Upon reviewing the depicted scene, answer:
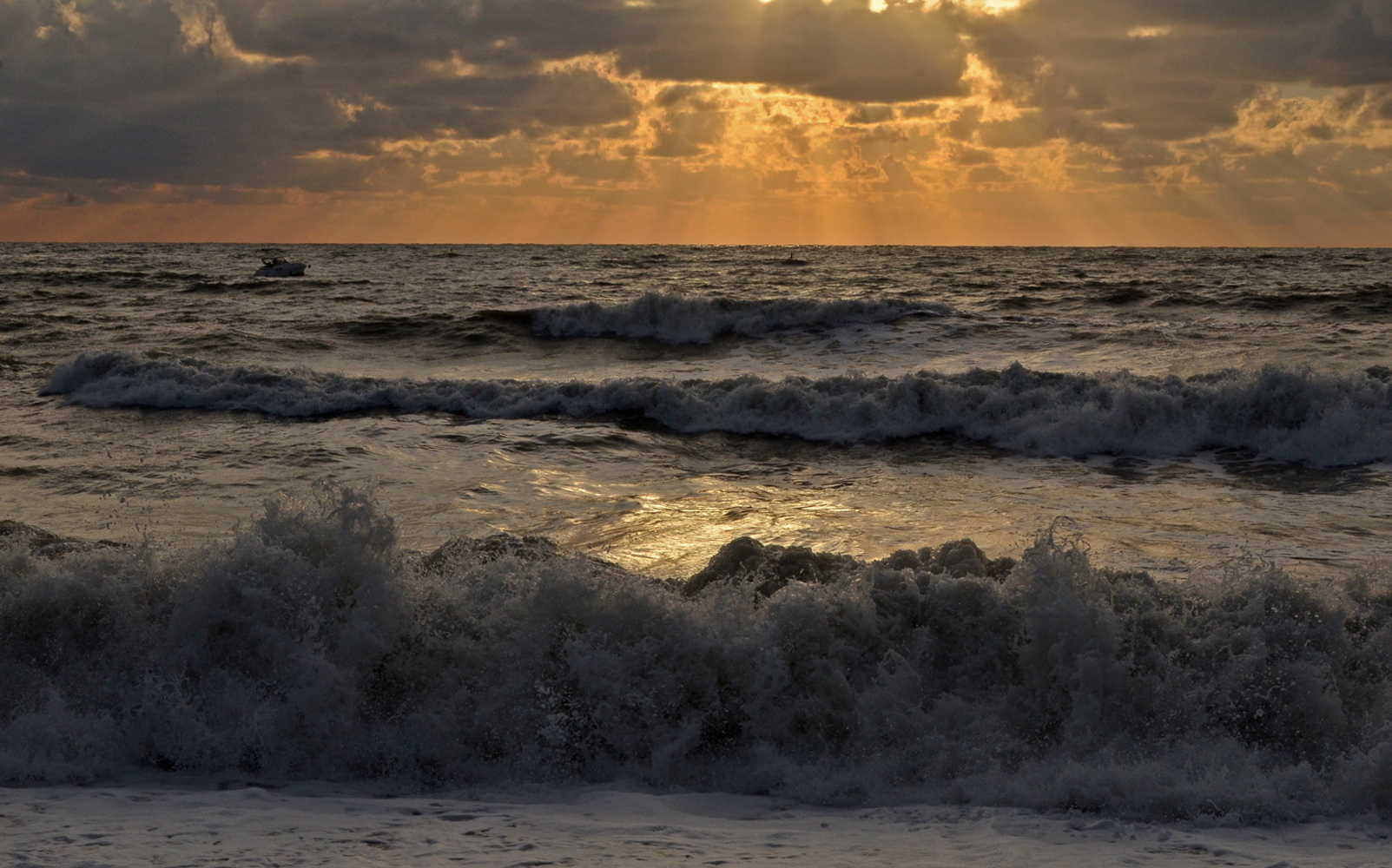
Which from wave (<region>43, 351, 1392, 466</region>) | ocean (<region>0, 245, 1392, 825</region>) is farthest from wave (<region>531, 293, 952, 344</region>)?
wave (<region>43, 351, 1392, 466</region>)

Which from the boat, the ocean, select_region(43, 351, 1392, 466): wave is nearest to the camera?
the ocean

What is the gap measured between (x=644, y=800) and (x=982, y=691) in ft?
6.20

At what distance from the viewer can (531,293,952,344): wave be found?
76.9 ft

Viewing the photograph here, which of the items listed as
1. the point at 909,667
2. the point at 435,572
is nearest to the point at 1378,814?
the point at 909,667

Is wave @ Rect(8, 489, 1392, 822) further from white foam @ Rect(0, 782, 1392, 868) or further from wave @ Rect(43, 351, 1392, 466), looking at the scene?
wave @ Rect(43, 351, 1392, 466)

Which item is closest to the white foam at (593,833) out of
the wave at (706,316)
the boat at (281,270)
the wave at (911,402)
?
the wave at (911,402)

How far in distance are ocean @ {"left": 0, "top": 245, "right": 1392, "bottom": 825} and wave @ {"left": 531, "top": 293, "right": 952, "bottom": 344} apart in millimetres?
5815

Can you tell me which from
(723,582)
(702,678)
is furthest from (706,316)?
(702,678)

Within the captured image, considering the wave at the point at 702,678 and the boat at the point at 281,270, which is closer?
the wave at the point at 702,678

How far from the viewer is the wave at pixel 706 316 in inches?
923

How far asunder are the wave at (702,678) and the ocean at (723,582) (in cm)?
2

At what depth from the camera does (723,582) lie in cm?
601

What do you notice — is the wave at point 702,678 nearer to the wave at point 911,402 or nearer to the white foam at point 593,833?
the white foam at point 593,833

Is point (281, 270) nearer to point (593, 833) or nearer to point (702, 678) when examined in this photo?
point (702, 678)
